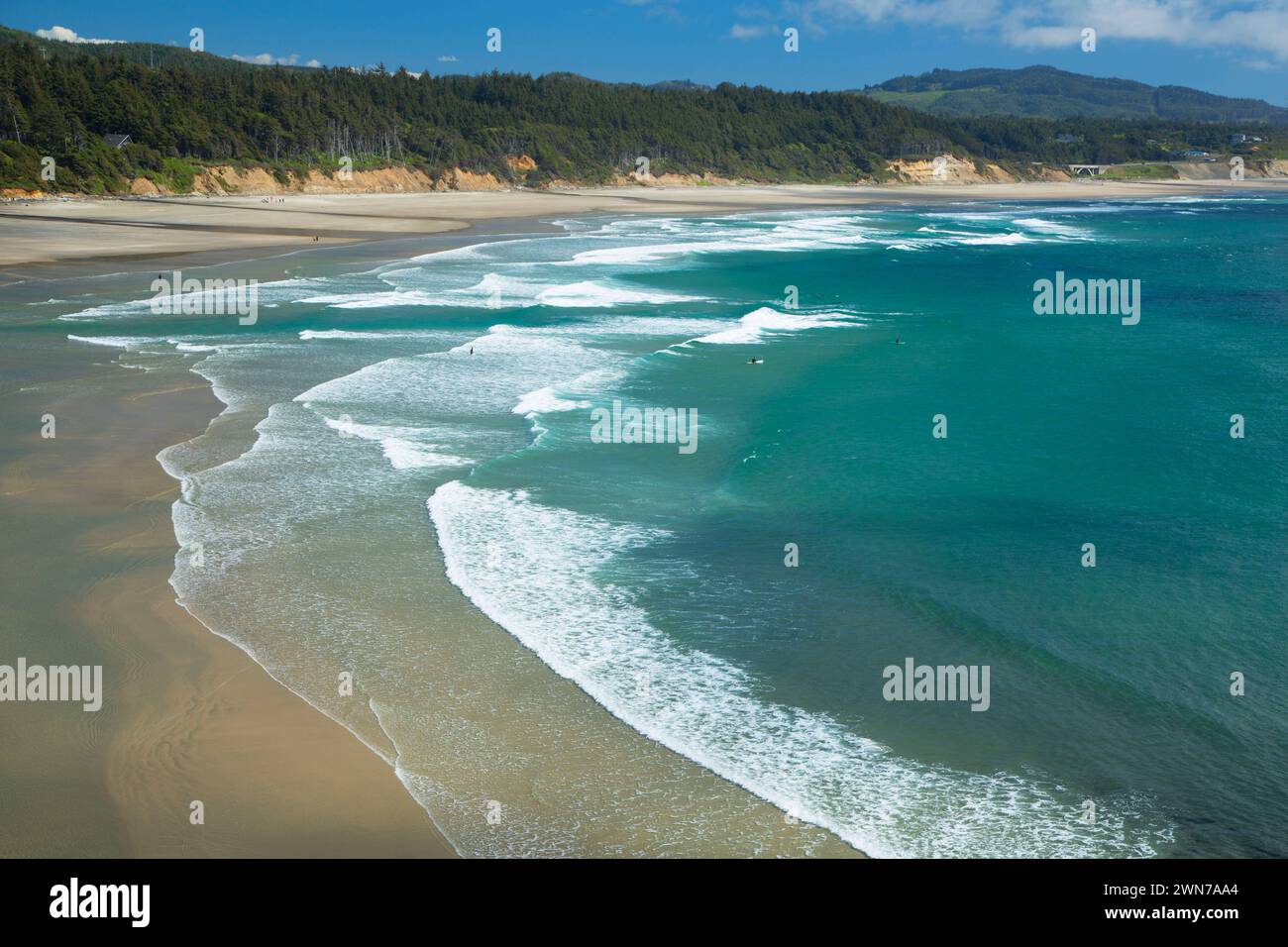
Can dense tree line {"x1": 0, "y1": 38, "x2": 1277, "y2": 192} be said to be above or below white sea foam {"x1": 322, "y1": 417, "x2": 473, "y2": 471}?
above

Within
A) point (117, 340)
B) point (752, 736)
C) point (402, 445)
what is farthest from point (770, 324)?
point (752, 736)

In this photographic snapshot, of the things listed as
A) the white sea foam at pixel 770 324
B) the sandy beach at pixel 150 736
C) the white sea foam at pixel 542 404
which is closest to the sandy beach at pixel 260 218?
the white sea foam at pixel 770 324

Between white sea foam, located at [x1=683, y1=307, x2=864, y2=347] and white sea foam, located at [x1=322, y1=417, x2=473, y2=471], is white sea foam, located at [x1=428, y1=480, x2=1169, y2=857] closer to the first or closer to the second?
white sea foam, located at [x1=322, y1=417, x2=473, y2=471]

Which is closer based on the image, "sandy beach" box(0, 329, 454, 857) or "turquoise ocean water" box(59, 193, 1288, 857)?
"sandy beach" box(0, 329, 454, 857)

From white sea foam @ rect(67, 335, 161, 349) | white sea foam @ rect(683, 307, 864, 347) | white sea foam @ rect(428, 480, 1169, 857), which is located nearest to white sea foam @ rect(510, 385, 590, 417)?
white sea foam @ rect(683, 307, 864, 347)

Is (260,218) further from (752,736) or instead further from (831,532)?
(752,736)

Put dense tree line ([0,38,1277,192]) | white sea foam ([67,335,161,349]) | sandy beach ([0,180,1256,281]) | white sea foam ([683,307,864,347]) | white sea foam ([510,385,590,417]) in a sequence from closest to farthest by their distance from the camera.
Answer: white sea foam ([510,385,590,417]) → white sea foam ([67,335,161,349]) → white sea foam ([683,307,864,347]) → sandy beach ([0,180,1256,281]) → dense tree line ([0,38,1277,192])

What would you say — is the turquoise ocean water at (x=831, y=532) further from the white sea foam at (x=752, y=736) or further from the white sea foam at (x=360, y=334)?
the white sea foam at (x=360, y=334)
